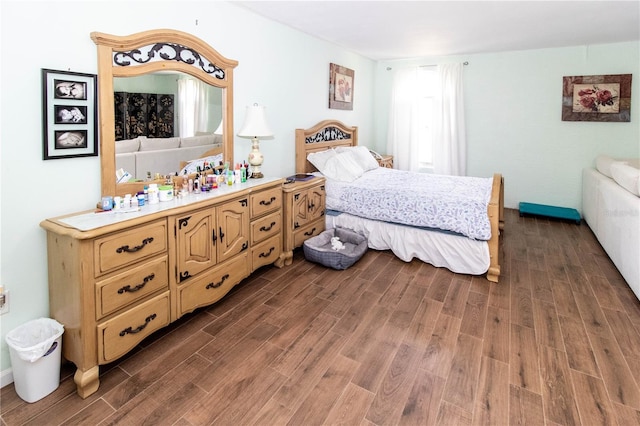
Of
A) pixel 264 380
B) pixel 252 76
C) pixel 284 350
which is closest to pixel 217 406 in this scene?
pixel 264 380

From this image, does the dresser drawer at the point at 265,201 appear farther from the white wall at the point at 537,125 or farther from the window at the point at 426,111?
the white wall at the point at 537,125

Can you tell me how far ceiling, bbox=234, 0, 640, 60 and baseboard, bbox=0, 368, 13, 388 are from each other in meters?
2.96

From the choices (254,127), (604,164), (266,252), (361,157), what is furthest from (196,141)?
(604,164)

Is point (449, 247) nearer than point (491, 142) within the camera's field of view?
Yes

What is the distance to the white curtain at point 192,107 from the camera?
2714 mm

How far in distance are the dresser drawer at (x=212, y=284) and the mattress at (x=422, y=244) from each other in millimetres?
1417

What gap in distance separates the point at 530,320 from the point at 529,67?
4030mm

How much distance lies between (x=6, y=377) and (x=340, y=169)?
3180mm

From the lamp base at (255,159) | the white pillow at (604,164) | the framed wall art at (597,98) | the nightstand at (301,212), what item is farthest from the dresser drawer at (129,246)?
the framed wall art at (597,98)

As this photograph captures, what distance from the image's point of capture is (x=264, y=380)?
192 centimetres

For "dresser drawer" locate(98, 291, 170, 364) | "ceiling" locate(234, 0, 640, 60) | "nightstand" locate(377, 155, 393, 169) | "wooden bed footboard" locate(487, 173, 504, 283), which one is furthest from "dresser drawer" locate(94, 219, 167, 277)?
"nightstand" locate(377, 155, 393, 169)

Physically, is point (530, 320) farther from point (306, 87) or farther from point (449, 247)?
point (306, 87)

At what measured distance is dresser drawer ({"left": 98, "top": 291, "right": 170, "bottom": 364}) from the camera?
184 centimetres

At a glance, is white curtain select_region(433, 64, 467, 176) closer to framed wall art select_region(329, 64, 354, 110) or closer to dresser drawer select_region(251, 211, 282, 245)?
framed wall art select_region(329, 64, 354, 110)
